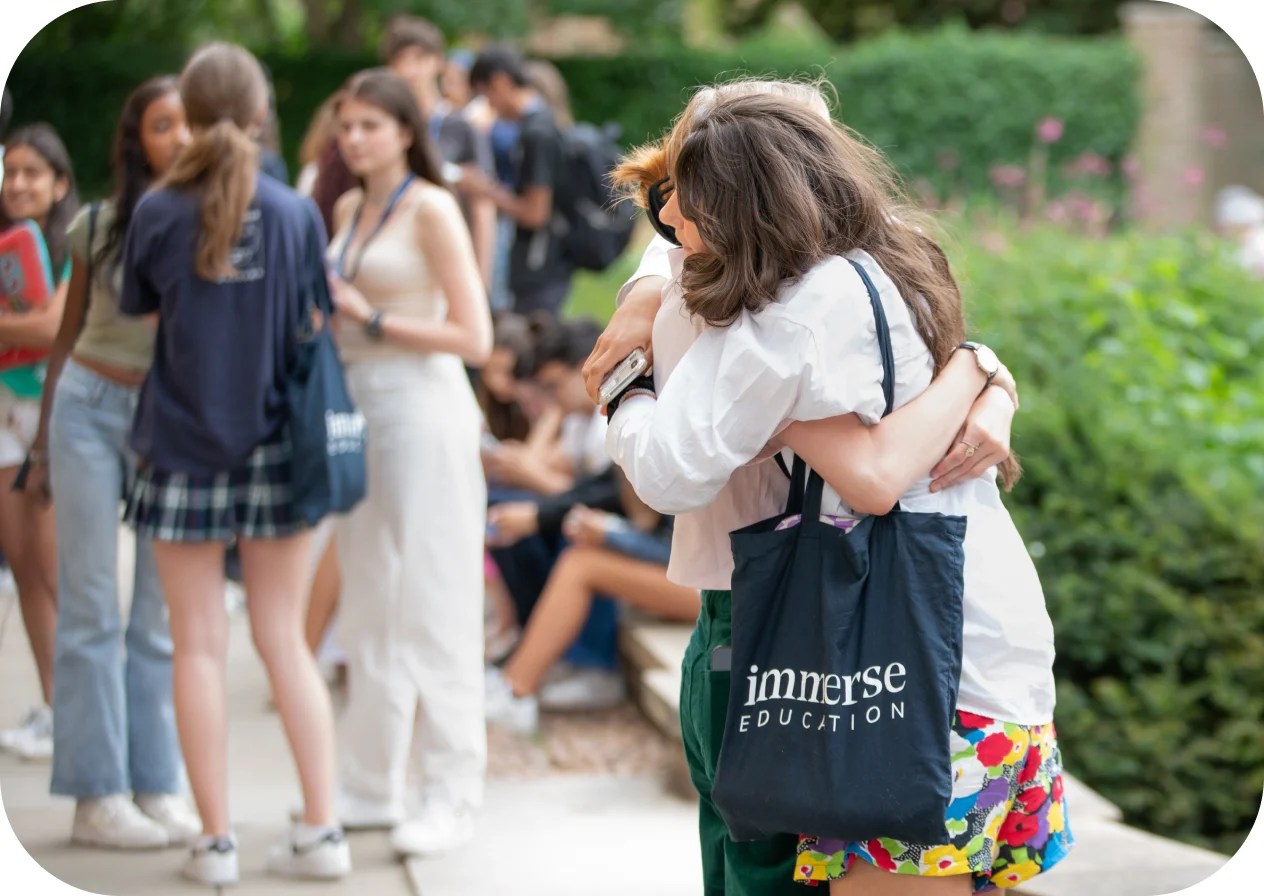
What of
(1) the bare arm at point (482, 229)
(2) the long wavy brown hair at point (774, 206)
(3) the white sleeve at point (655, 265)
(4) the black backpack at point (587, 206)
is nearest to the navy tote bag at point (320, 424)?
(3) the white sleeve at point (655, 265)

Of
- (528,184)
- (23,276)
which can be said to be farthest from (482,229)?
(23,276)

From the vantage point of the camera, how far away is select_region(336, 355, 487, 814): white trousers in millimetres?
3811

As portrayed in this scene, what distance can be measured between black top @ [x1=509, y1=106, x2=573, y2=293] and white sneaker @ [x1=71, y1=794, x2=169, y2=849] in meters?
3.74

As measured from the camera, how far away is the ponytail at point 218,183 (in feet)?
10.1

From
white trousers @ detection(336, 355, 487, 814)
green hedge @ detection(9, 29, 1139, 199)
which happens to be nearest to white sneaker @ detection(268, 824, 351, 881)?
white trousers @ detection(336, 355, 487, 814)

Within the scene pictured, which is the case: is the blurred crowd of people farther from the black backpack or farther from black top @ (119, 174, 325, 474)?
the black backpack

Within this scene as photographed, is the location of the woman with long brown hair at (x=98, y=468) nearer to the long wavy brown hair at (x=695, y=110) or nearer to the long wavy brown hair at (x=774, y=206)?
the long wavy brown hair at (x=695, y=110)

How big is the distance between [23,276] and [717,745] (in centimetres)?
211

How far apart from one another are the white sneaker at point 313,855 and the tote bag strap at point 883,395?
1.96 meters

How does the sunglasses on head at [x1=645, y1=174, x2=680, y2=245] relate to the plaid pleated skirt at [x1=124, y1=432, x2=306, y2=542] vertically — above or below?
above

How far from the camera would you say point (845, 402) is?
183 centimetres

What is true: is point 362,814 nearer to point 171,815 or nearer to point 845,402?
point 171,815

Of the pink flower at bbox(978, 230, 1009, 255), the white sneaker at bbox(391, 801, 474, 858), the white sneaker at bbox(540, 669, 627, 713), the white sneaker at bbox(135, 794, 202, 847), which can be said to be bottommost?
the white sneaker at bbox(540, 669, 627, 713)

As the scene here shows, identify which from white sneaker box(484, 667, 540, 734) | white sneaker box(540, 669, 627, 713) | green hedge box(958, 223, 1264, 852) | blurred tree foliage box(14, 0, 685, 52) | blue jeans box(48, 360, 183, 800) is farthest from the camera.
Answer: blurred tree foliage box(14, 0, 685, 52)
